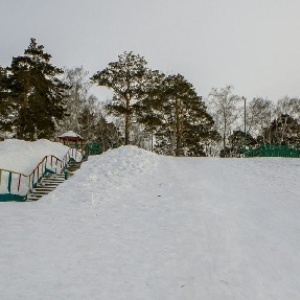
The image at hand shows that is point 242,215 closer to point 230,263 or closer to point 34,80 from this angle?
point 230,263

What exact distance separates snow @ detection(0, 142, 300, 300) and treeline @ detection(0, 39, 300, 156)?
14177 millimetres

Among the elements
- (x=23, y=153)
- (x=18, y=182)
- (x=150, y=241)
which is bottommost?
(x=150, y=241)

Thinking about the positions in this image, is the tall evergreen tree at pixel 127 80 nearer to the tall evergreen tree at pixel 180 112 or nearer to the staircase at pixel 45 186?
the tall evergreen tree at pixel 180 112

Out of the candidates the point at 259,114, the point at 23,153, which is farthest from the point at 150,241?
the point at 259,114

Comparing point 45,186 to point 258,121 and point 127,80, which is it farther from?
point 258,121

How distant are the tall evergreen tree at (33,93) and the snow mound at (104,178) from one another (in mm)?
9917

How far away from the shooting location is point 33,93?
27.0m

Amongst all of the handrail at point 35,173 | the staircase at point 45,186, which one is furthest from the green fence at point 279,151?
the staircase at point 45,186

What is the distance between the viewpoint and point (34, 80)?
2603cm

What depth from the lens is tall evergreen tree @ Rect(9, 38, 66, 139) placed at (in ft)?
84.0

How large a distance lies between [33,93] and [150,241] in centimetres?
2250

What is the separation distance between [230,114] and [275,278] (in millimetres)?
37827

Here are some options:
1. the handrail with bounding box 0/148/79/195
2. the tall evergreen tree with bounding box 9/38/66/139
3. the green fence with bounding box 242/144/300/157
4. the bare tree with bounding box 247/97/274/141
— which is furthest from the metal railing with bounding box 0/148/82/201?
the bare tree with bounding box 247/97/274/141

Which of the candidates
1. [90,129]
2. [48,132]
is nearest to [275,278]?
[48,132]
